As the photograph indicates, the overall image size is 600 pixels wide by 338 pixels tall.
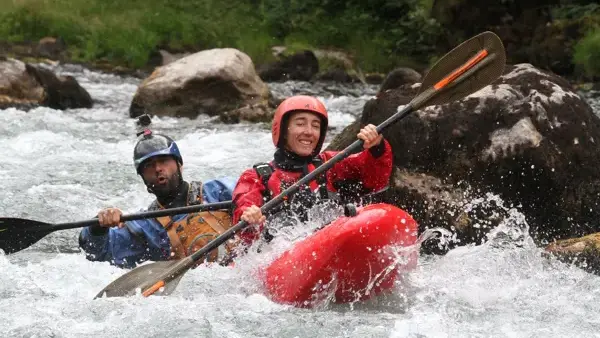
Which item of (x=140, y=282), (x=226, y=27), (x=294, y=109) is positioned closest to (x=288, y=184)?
(x=294, y=109)

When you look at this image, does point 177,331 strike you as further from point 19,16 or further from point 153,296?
point 19,16

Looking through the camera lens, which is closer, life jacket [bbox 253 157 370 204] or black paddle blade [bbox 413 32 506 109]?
life jacket [bbox 253 157 370 204]

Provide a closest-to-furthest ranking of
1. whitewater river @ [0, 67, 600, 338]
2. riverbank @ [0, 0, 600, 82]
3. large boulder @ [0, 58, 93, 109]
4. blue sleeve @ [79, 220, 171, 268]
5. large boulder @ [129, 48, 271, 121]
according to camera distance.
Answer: whitewater river @ [0, 67, 600, 338]
blue sleeve @ [79, 220, 171, 268]
large boulder @ [0, 58, 93, 109]
large boulder @ [129, 48, 271, 121]
riverbank @ [0, 0, 600, 82]

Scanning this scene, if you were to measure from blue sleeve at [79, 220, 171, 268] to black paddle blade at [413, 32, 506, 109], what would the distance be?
1772mm

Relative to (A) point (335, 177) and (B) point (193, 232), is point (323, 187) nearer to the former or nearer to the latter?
(A) point (335, 177)

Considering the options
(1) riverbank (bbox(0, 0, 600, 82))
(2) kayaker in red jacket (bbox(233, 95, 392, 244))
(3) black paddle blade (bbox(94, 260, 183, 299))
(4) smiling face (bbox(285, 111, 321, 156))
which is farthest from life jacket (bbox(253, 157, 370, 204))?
(1) riverbank (bbox(0, 0, 600, 82))

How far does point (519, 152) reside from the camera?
5.82m

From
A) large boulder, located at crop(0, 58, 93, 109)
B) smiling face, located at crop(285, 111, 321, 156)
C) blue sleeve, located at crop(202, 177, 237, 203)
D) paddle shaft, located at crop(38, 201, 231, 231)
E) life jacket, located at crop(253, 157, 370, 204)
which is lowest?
large boulder, located at crop(0, 58, 93, 109)

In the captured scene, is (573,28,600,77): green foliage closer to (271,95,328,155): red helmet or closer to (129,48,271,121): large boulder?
(129,48,271,121): large boulder

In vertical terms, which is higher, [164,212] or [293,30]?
[164,212]

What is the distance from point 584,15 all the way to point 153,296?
44.7ft

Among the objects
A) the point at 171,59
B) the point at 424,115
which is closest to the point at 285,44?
the point at 171,59

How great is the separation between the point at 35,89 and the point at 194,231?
7521 mm

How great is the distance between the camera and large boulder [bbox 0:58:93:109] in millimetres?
11727
